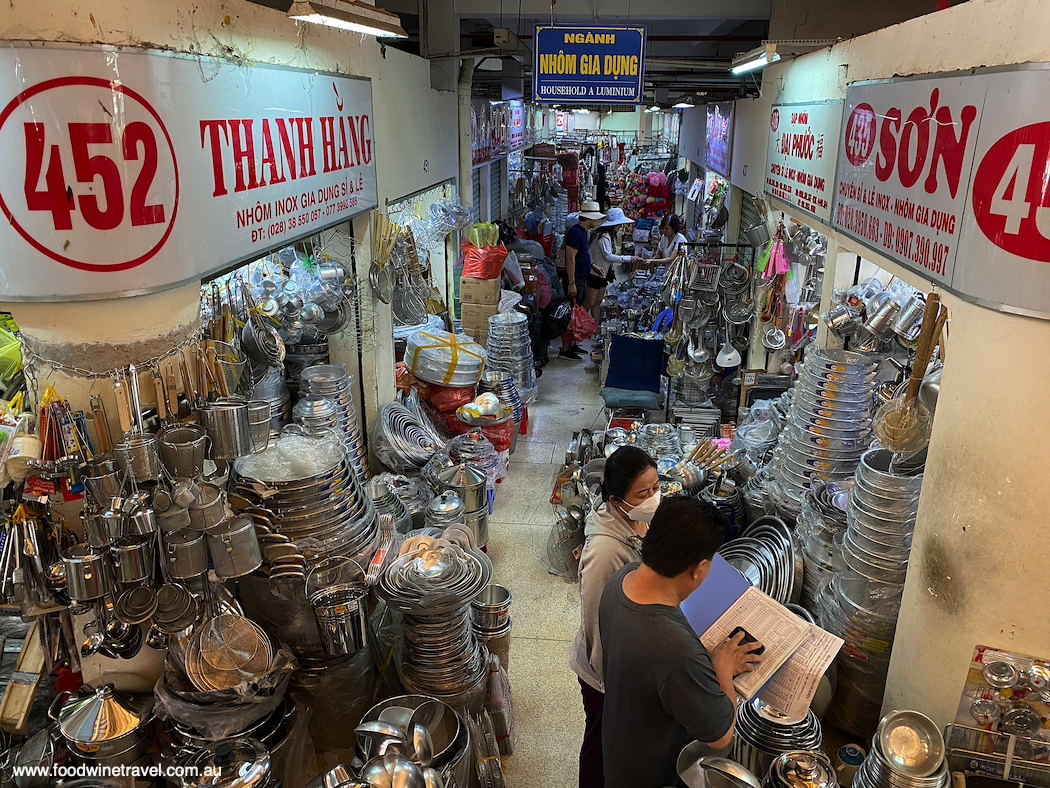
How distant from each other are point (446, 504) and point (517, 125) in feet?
42.3

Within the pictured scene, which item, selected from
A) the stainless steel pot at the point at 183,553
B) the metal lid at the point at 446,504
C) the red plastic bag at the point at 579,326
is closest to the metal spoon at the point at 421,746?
the stainless steel pot at the point at 183,553

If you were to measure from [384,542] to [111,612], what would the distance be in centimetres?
142

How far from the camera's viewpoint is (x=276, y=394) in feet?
16.8

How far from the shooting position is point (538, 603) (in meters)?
5.06

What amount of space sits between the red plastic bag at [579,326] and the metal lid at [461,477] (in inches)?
215

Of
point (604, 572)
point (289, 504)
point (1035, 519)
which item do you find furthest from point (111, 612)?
point (1035, 519)

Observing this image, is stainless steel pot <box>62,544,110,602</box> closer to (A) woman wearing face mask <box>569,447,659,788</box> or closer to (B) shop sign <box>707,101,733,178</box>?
(A) woman wearing face mask <box>569,447,659,788</box>

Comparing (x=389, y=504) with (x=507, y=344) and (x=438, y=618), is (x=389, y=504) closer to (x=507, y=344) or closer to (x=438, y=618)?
(x=438, y=618)

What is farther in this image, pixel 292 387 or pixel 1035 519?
pixel 292 387

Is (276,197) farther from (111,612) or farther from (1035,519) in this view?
(1035,519)

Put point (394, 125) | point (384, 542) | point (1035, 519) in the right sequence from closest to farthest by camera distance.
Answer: point (1035, 519), point (384, 542), point (394, 125)

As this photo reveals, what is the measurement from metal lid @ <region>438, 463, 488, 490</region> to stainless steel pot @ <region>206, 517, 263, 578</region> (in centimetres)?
238

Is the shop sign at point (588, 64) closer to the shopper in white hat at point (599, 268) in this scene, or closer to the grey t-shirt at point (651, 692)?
the shopper in white hat at point (599, 268)

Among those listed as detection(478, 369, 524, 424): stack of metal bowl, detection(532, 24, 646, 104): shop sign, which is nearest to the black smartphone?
detection(478, 369, 524, 424): stack of metal bowl
